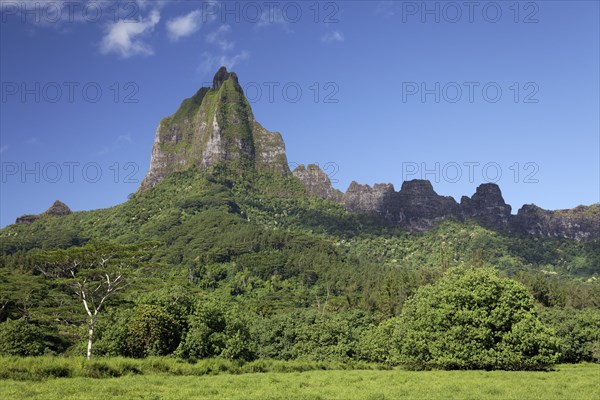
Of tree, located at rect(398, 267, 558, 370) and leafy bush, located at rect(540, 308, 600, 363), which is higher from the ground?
tree, located at rect(398, 267, 558, 370)

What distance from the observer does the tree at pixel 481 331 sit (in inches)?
1873

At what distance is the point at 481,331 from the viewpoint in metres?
48.2

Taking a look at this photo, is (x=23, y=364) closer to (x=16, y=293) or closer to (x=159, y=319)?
(x=159, y=319)

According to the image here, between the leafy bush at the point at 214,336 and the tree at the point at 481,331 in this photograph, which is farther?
the leafy bush at the point at 214,336

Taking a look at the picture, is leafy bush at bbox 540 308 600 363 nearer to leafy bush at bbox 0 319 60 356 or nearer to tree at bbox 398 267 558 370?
tree at bbox 398 267 558 370

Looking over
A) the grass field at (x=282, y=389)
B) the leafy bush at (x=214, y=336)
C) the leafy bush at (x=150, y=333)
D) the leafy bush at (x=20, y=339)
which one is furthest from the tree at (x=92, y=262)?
the grass field at (x=282, y=389)

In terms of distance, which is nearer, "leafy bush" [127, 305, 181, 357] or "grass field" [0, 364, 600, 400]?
"grass field" [0, 364, 600, 400]

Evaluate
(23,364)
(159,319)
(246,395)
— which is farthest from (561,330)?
(23,364)

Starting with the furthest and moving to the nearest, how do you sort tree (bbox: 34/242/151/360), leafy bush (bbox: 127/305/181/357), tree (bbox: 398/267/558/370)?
tree (bbox: 34/242/151/360) → leafy bush (bbox: 127/305/181/357) → tree (bbox: 398/267/558/370)

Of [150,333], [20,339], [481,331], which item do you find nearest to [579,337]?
[481,331]

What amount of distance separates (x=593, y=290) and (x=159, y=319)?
495 feet

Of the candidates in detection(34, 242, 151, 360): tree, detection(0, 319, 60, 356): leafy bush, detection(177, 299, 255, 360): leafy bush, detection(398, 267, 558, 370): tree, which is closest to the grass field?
detection(398, 267, 558, 370): tree

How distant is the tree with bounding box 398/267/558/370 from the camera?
47562 millimetres

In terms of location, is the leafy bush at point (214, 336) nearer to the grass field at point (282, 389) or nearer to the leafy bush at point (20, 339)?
the grass field at point (282, 389)
